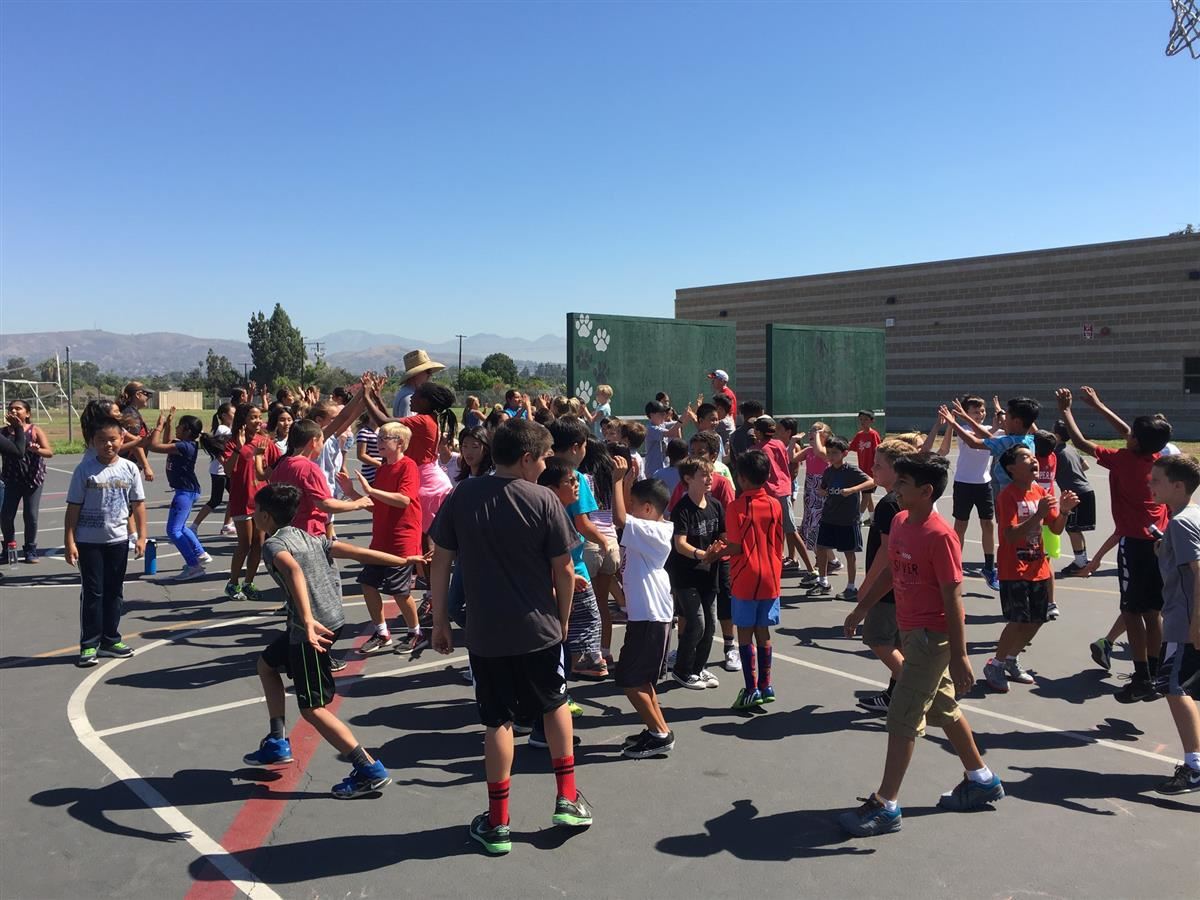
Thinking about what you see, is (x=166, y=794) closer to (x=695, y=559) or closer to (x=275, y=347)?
(x=695, y=559)

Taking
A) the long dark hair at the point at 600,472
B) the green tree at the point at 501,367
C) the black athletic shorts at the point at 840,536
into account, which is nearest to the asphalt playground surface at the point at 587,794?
the long dark hair at the point at 600,472

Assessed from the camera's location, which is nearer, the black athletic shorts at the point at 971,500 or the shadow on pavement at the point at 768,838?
the shadow on pavement at the point at 768,838

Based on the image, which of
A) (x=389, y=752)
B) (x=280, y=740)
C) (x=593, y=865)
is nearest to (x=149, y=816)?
(x=280, y=740)

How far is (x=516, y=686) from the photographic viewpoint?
415 centimetres

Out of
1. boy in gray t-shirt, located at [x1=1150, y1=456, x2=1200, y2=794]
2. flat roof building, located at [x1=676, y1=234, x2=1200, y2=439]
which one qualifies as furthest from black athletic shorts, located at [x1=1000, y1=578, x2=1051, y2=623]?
flat roof building, located at [x1=676, y1=234, x2=1200, y2=439]

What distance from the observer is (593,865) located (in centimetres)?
395

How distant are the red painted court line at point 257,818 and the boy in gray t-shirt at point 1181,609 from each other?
450 cm

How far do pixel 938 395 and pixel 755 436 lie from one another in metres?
36.1

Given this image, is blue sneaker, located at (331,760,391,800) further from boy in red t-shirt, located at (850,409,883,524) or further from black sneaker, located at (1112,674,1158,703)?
boy in red t-shirt, located at (850,409,883,524)

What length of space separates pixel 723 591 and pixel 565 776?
2.63m

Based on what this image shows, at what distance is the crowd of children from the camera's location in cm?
413

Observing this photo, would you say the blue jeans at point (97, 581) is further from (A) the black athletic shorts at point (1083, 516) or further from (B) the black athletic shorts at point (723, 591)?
(A) the black athletic shorts at point (1083, 516)

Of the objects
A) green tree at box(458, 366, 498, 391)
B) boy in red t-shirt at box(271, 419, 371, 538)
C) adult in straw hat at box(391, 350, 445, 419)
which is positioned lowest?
boy in red t-shirt at box(271, 419, 371, 538)

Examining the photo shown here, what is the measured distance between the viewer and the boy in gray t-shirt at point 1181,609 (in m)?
4.62
